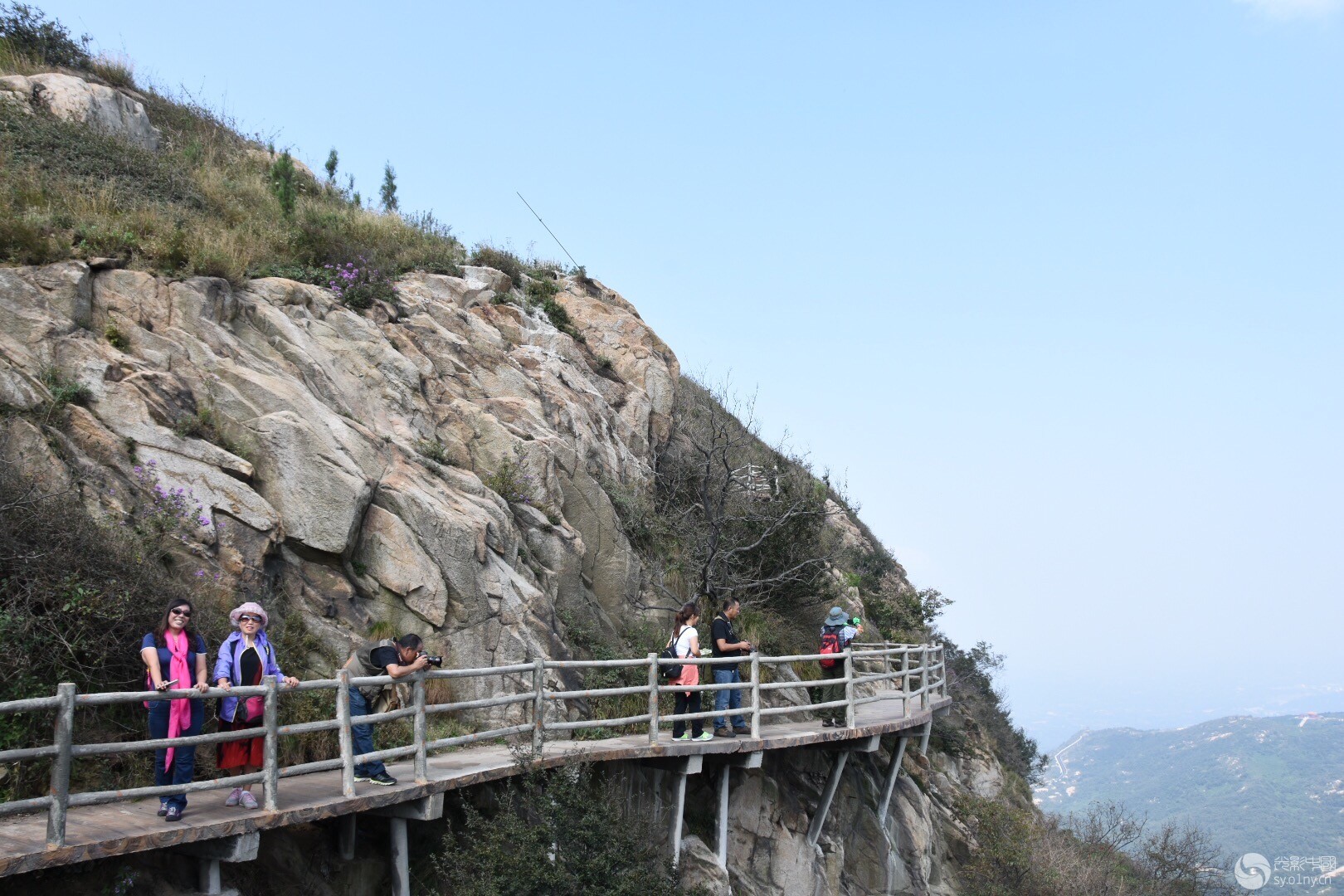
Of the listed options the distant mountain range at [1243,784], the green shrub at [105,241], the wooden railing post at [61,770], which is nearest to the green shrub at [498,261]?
the green shrub at [105,241]

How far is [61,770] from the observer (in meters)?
5.92

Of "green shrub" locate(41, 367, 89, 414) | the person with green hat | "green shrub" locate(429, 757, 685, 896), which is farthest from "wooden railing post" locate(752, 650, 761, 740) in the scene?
"green shrub" locate(41, 367, 89, 414)

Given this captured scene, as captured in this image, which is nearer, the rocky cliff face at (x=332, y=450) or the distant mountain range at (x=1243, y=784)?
the rocky cliff face at (x=332, y=450)

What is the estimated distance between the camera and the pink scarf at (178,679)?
709 cm

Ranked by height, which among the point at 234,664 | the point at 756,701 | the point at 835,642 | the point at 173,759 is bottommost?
the point at 173,759

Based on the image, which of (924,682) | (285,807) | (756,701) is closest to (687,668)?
(756,701)

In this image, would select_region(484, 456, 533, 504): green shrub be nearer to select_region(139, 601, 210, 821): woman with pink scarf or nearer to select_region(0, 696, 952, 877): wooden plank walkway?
select_region(0, 696, 952, 877): wooden plank walkway

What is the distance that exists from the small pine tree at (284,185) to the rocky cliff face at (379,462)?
8.22 feet

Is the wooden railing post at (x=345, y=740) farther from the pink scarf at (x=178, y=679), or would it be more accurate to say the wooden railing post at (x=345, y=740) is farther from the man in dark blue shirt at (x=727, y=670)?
the man in dark blue shirt at (x=727, y=670)

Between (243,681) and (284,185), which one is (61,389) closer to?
(243,681)

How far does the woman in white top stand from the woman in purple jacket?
5.49 metres

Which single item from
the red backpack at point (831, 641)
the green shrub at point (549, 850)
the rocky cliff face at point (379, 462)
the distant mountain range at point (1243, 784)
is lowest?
the distant mountain range at point (1243, 784)

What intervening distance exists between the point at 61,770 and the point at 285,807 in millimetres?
1824

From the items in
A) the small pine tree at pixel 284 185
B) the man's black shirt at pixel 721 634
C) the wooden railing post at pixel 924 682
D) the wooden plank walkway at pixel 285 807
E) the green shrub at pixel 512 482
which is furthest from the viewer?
the small pine tree at pixel 284 185
